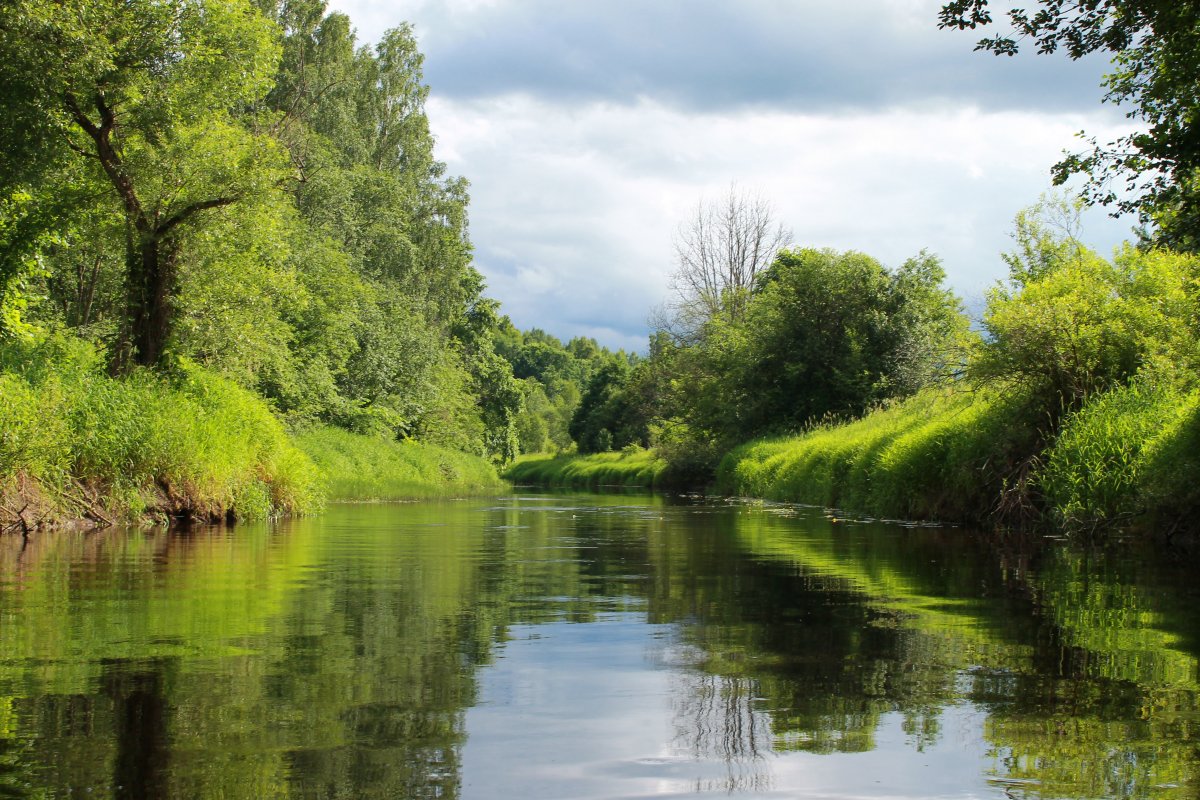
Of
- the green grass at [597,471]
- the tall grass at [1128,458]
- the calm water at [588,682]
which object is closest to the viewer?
the calm water at [588,682]

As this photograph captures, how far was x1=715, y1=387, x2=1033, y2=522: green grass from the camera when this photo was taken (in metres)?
18.6

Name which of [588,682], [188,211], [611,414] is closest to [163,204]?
[188,211]

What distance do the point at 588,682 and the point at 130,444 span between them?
41.5 ft

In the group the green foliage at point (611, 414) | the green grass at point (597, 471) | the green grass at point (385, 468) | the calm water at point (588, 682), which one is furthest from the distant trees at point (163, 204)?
the green foliage at point (611, 414)

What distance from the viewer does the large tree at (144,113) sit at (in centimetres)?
1842

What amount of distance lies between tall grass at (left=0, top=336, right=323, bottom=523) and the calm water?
13.1 feet

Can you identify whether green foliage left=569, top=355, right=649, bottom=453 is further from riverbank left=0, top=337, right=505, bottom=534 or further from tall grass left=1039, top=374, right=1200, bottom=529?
tall grass left=1039, top=374, right=1200, bottom=529

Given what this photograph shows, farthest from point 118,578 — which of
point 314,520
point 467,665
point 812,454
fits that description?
point 812,454

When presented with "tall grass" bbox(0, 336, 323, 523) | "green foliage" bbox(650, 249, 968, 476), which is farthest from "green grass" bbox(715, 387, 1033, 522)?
"tall grass" bbox(0, 336, 323, 523)

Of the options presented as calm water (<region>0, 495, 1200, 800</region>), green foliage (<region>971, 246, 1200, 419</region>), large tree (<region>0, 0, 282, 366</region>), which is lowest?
calm water (<region>0, 495, 1200, 800</region>)

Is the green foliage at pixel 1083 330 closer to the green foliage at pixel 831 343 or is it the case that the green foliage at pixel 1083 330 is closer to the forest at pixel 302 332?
the forest at pixel 302 332

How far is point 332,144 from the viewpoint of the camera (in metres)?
44.6

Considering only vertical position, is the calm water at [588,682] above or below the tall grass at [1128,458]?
below

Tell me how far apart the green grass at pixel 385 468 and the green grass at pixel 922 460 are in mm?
12492
